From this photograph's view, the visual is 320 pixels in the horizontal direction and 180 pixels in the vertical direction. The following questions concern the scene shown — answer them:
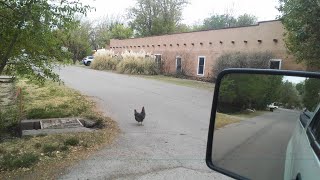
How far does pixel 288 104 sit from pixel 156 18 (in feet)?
196

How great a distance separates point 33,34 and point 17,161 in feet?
7.72

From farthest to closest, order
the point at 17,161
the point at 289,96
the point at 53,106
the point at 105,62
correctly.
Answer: the point at 105,62 → the point at 53,106 → the point at 17,161 → the point at 289,96

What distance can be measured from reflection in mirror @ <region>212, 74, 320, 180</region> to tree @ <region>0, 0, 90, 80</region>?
5345mm

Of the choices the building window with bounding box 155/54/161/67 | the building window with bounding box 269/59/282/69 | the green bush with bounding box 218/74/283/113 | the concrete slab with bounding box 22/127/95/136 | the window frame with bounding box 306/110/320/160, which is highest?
the green bush with bounding box 218/74/283/113

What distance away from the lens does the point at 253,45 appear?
1067 inches

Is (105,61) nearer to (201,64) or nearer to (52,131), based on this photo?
(201,64)

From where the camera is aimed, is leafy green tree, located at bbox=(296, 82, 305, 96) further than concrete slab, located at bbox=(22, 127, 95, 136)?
No

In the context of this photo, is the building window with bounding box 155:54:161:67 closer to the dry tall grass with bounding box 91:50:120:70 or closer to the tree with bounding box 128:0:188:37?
the dry tall grass with bounding box 91:50:120:70

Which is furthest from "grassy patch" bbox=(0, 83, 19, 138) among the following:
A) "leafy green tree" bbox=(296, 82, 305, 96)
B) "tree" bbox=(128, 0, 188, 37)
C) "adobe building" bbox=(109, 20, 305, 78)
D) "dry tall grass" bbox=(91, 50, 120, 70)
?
"tree" bbox=(128, 0, 188, 37)

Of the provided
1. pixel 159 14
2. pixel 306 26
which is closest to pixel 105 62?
pixel 159 14

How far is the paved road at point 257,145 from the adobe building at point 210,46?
64.2ft

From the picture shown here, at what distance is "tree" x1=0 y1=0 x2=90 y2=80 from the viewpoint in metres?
6.72

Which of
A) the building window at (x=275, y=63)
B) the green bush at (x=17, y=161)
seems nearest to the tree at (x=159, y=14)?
the building window at (x=275, y=63)

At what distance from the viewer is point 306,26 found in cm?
1507
